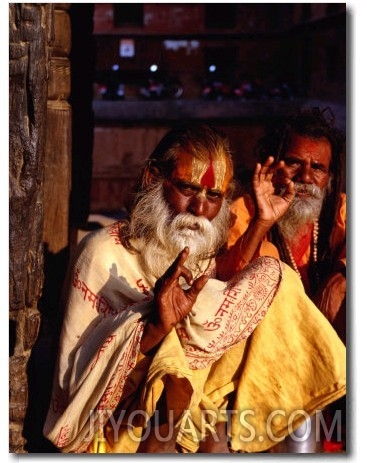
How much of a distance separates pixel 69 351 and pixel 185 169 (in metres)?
0.76

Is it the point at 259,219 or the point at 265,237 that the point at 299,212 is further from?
the point at 259,219

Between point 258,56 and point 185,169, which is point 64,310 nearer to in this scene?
point 185,169

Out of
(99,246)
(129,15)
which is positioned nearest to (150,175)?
(99,246)

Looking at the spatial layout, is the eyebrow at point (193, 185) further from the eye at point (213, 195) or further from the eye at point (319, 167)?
the eye at point (319, 167)

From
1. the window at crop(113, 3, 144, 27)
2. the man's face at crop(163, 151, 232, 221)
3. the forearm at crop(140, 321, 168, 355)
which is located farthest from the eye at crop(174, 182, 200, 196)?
the window at crop(113, 3, 144, 27)

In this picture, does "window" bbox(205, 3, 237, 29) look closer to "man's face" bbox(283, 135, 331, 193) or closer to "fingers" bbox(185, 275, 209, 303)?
"man's face" bbox(283, 135, 331, 193)

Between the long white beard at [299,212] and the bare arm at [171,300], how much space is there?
0.89 metres

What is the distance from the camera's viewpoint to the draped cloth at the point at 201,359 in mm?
3205

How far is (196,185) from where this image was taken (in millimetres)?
3363

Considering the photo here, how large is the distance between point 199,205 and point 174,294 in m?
0.42

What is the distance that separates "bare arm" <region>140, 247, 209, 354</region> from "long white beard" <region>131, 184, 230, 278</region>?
25cm

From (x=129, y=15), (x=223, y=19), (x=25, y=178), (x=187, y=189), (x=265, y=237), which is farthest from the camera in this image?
(x=129, y=15)

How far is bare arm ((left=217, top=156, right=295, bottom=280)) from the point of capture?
3568 millimetres

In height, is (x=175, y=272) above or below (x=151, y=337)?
above
